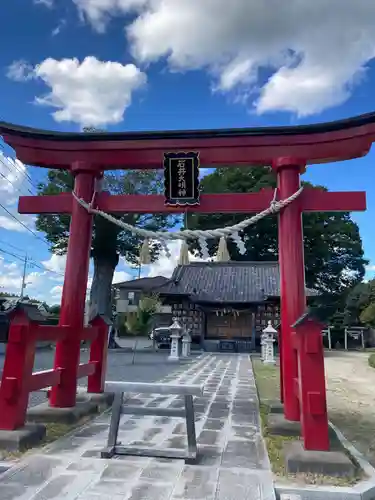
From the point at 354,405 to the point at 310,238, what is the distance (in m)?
23.9

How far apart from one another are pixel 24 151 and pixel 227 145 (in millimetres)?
2896

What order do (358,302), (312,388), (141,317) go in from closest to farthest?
(312,388) < (141,317) < (358,302)

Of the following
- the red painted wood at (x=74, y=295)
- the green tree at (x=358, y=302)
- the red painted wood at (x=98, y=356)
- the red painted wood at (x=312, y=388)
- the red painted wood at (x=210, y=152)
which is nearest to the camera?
the red painted wood at (x=312, y=388)

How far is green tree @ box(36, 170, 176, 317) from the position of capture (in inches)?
894

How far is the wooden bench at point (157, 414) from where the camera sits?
361 cm

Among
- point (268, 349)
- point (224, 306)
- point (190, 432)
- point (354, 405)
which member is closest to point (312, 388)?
point (190, 432)

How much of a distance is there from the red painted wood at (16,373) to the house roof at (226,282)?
1752cm

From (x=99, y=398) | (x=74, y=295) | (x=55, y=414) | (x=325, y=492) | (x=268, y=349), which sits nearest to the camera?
(x=325, y=492)

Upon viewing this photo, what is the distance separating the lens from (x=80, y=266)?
5.31 metres

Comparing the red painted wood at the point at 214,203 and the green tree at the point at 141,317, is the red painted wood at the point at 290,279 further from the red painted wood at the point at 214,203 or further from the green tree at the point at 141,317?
the green tree at the point at 141,317

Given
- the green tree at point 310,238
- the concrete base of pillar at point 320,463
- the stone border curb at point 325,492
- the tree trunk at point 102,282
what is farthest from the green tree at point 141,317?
the stone border curb at point 325,492

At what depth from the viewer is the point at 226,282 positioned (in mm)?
24656

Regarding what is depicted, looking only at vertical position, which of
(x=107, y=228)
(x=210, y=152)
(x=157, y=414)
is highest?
(x=107, y=228)

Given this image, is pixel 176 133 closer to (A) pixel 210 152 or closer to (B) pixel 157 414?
(A) pixel 210 152
